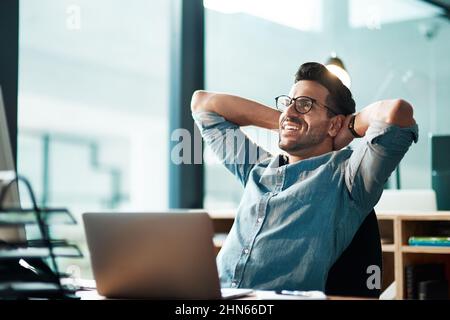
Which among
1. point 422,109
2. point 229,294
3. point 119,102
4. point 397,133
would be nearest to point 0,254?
point 229,294

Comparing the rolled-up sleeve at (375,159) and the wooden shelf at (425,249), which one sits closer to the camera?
the rolled-up sleeve at (375,159)

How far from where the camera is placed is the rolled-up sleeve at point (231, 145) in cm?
195

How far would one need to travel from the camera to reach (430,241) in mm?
2486

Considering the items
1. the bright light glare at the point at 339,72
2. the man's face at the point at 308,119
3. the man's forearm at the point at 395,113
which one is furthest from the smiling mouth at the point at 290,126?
the bright light glare at the point at 339,72

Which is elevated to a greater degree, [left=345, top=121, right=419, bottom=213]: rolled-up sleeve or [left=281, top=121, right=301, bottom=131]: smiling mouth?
[left=281, top=121, right=301, bottom=131]: smiling mouth

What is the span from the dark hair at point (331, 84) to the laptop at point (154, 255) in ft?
2.44

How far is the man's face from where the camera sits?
1.83 m

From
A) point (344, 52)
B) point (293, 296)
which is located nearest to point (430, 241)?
point (293, 296)

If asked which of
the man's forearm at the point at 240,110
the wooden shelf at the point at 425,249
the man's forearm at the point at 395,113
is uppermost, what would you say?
the man's forearm at the point at 240,110

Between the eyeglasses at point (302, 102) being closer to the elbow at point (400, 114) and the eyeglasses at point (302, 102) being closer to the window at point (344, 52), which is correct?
the elbow at point (400, 114)

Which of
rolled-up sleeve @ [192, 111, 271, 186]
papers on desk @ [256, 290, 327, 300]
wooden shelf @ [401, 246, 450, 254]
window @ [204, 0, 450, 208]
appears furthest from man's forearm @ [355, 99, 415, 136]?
window @ [204, 0, 450, 208]

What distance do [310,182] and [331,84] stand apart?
0.96ft

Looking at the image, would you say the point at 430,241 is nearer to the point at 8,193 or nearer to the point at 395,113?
the point at 395,113

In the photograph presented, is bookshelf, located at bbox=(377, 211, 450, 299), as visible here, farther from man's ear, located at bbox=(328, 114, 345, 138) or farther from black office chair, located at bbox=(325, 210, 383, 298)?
black office chair, located at bbox=(325, 210, 383, 298)
